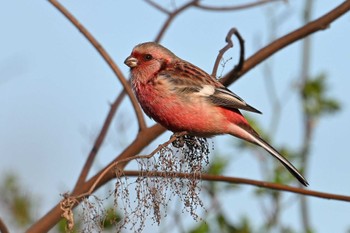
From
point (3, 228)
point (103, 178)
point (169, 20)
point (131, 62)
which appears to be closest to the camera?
point (3, 228)

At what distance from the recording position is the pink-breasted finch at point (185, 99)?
5.28 m

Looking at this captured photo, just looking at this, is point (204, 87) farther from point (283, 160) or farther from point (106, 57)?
point (106, 57)

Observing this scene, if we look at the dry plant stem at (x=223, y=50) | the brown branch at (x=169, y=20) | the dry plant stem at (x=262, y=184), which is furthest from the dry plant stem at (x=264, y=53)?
the brown branch at (x=169, y=20)

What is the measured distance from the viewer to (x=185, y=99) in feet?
17.7

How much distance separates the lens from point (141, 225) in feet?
12.6

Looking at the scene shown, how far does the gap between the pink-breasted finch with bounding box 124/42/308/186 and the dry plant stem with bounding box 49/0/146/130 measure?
0.15 m

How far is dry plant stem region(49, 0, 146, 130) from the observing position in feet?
19.0

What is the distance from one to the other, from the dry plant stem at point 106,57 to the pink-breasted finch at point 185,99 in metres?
0.15

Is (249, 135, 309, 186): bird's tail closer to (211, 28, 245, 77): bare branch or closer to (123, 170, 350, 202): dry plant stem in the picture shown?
(123, 170, 350, 202): dry plant stem

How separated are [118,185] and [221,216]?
3984 millimetres

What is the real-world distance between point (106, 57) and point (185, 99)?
0.74 m

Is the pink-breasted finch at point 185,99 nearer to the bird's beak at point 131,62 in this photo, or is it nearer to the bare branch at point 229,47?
the bird's beak at point 131,62

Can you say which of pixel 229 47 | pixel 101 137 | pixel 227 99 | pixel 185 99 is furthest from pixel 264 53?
pixel 101 137

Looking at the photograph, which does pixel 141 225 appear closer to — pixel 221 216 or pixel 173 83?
pixel 173 83
